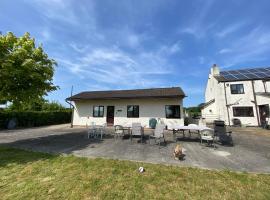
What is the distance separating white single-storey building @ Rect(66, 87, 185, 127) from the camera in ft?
48.2

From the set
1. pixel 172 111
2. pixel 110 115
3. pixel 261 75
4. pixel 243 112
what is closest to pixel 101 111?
pixel 110 115

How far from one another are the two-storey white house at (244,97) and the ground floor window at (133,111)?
11.0 m

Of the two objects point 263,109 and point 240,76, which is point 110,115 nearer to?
point 240,76

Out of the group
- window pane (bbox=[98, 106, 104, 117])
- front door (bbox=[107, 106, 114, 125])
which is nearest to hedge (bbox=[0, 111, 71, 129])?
window pane (bbox=[98, 106, 104, 117])

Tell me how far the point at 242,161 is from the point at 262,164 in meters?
0.57

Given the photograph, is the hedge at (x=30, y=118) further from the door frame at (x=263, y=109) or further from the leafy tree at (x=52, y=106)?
the door frame at (x=263, y=109)

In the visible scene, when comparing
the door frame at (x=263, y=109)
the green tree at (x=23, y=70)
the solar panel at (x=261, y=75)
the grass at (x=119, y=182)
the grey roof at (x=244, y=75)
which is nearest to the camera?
the grass at (x=119, y=182)

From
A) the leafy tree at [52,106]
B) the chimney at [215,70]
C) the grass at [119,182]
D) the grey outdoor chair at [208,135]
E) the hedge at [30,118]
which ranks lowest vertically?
the grass at [119,182]

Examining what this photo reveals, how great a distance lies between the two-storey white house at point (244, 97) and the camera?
17.1 m

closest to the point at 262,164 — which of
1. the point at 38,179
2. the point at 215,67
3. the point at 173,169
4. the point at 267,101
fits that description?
the point at 173,169

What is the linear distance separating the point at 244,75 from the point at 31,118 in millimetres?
28152

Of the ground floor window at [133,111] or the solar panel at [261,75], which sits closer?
the ground floor window at [133,111]

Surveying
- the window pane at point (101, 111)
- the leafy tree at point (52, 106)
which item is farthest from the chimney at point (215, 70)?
the leafy tree at point (52, 106)

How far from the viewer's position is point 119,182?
3854mm
